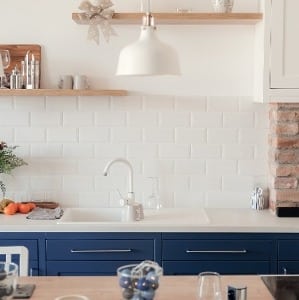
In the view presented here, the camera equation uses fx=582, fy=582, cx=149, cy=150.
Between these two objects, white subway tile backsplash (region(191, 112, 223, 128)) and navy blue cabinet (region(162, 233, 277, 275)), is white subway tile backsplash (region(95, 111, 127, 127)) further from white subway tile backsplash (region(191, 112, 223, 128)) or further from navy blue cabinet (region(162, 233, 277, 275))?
navy blue cabinet (region(162, 233, 277, 275))

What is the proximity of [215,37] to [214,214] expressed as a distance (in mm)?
1149

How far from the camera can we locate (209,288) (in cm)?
190

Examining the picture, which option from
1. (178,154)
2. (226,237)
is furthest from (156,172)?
(226,237)

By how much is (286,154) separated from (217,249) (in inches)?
29.7

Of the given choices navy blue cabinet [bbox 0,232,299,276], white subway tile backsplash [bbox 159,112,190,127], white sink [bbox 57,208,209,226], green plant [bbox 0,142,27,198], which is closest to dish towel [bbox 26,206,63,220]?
white sink [bbox 57,208,209,226]

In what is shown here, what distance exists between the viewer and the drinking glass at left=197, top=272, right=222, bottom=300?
1.90 metres

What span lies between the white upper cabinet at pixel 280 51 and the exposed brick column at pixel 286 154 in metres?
0.16

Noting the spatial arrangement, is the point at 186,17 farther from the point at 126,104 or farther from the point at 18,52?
the point at 18,52

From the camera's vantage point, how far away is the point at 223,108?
3.80m

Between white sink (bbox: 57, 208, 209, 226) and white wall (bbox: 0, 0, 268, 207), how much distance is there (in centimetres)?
8

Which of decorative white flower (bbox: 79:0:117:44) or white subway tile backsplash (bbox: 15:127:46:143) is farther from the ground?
decorative white flower (bbox: 79:0:117:44)

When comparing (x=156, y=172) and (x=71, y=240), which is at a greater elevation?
(x=156, y=172)

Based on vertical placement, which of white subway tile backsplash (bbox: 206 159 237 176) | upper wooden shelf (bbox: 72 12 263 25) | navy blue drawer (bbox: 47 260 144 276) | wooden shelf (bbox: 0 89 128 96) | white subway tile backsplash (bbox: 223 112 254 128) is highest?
upper wooden shelf (bbox: 72 12 263 25)

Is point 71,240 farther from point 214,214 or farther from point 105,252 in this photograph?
point 214,214
